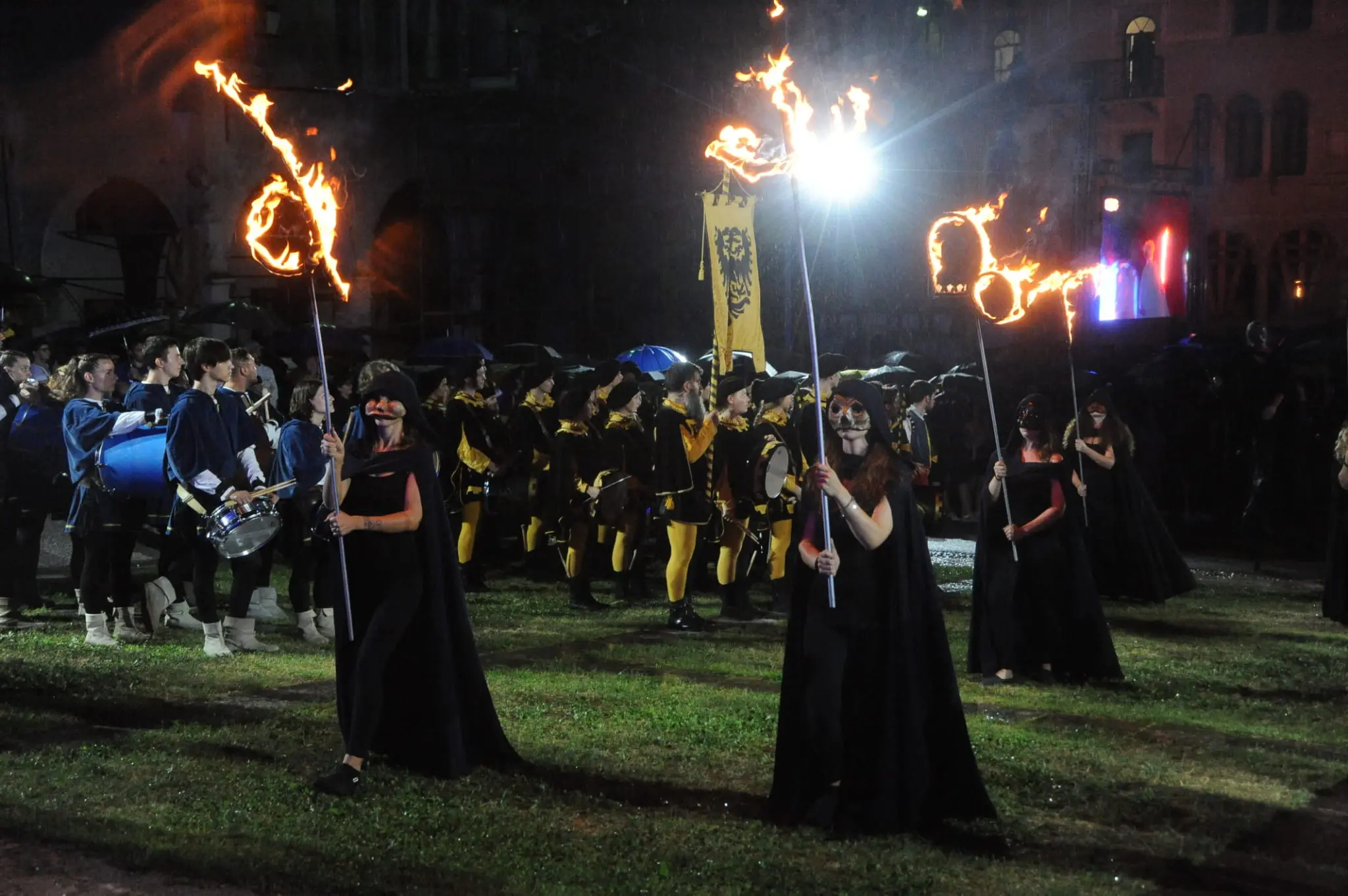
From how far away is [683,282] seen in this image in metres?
31.9

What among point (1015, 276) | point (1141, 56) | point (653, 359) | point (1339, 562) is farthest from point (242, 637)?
point (1141, 56)

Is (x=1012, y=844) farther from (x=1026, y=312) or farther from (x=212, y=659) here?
(x=1026, y=312)

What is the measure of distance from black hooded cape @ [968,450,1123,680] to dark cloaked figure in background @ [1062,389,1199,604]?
3.32 m

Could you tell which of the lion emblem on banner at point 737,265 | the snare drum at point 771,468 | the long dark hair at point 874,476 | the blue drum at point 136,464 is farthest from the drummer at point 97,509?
the long dark hair at point 874,476

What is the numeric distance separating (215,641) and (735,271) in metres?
6.09

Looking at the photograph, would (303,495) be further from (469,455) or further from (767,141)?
(767,141)

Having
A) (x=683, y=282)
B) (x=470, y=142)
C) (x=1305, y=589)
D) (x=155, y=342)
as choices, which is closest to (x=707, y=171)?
(x=683, y=282)

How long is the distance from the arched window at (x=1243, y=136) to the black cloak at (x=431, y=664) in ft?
148

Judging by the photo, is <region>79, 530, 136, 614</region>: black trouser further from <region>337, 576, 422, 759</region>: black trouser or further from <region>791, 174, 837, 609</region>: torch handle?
<region>791, 174, 837, 609</region>: torch handle

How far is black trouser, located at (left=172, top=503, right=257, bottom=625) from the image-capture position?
10.7 meters

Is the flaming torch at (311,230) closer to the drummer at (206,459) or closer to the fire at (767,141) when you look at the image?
the drummer at (206,459)

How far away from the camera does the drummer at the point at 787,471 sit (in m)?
12.7

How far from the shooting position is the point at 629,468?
46.0 ft

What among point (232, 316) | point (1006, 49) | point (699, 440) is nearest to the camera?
point (699, 440)
